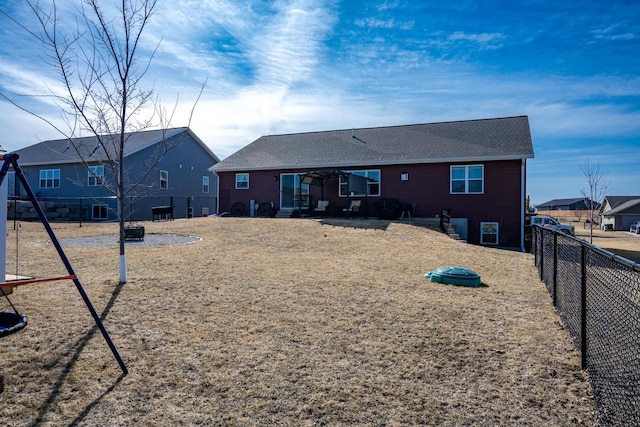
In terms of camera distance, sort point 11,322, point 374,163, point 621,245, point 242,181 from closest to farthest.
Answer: point 11,322
point 374,163
point 242,181
point 621,245

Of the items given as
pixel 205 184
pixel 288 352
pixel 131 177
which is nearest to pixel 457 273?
pixel 288 352

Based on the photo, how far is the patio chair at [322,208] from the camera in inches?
762

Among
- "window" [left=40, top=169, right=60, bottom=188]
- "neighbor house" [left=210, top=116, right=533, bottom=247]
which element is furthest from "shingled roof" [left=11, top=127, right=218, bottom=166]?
"neighbor house" [left=210, top=116, right=533, bottom=247]

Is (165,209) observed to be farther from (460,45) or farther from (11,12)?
(460,45)

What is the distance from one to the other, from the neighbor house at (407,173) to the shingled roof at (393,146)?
0.05 meters

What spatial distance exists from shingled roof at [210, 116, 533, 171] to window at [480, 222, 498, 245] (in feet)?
9.43

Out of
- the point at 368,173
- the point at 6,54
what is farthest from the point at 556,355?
the point at 368,173

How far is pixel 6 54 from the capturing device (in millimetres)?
7582

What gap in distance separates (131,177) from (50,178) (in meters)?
6.88

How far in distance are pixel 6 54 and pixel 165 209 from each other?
12612 millimetres

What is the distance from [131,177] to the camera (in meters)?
23.7

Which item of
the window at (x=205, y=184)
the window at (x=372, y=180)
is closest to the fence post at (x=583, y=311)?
the window at (x=372, y=180)

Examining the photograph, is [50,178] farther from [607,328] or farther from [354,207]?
[607,328]

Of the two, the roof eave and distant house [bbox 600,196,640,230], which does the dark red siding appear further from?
distant house [bbox 600,196,640,230]
